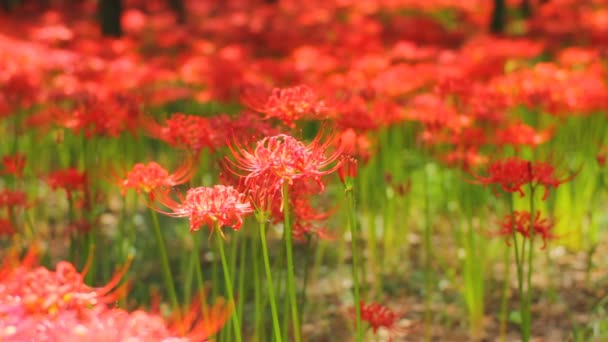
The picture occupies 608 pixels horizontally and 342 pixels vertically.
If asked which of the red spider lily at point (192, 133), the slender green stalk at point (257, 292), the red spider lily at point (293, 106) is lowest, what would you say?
the slender green stalk at point (257, 292)

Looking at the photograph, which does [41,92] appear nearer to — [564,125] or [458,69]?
[458,69]

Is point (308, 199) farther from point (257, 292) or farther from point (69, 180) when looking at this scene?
point (69, 180)

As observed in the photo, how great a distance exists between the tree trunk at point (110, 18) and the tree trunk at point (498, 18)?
400 cm

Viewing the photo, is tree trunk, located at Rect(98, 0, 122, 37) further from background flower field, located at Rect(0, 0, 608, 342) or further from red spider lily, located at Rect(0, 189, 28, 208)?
red spider lily, located at Rect(0, 189, 28, 208)

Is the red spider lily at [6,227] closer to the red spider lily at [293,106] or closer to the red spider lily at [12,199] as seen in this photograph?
the red spider lily at [12,199]

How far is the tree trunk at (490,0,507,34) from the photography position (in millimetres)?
8367

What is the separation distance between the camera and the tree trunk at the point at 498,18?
837 cm

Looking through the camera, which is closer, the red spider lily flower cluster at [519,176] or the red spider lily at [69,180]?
the red spider lily flower cluster at [519,176]

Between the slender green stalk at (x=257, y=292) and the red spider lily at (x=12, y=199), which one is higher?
the red spider lily at (x=12, y=199)

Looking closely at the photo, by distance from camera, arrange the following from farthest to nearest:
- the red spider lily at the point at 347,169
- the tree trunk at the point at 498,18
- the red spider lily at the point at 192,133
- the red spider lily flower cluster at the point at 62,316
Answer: the tree trunk at the point at 498,18 → the red spider lily at the point at 192,133 → the red spider lily at the point at 347,169 → the red spider lily flower cluster at the point at 62,316

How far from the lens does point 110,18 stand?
7473mm

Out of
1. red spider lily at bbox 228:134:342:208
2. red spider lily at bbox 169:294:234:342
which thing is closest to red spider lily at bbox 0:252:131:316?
red spider lily at bbox 169:294:234:342

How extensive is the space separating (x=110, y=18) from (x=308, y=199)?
5782 millimetres

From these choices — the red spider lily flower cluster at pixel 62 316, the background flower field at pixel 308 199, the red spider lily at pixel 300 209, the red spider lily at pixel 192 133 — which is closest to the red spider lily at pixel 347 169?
the background flower field at pixel 308 199
